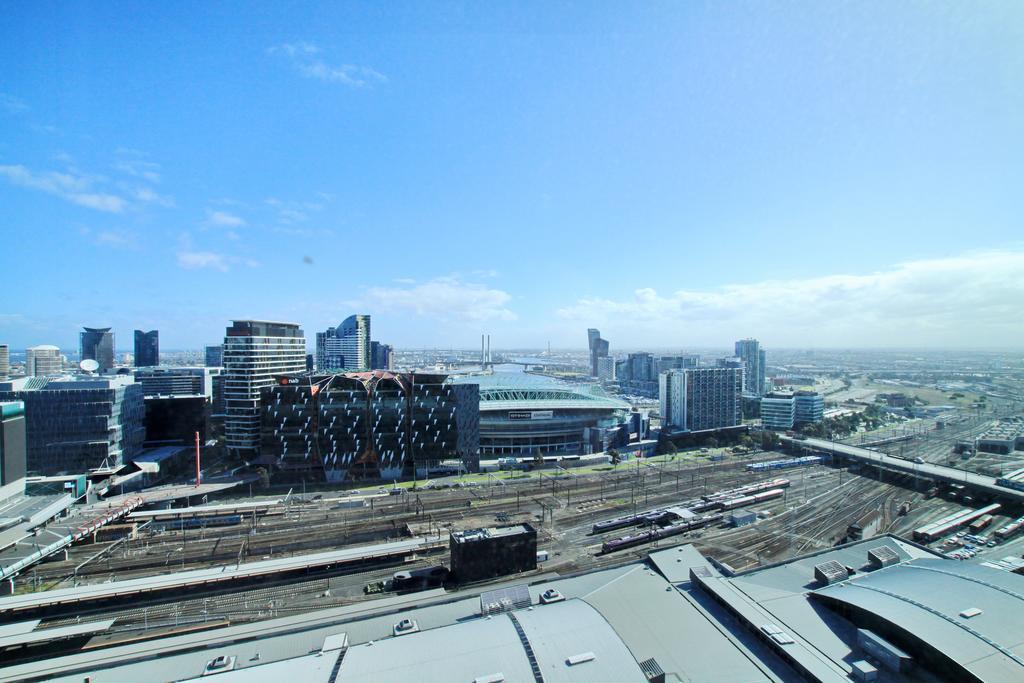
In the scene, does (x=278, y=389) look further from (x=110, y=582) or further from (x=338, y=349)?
Answer: (x=338, y=349)

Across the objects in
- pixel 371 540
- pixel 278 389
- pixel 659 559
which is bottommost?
pixel 371 540

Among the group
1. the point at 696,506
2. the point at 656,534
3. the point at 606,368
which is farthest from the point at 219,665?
the point at 606,368

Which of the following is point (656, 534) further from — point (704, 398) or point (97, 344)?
point (97, 344)

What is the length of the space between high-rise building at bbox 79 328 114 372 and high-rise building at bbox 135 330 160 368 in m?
6.17

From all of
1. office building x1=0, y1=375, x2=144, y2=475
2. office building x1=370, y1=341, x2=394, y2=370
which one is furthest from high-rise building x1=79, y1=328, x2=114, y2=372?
office building x1=0, y1=375, x2=144, y2=475

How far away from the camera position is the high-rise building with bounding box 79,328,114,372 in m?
89.8

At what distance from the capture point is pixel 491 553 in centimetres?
2052

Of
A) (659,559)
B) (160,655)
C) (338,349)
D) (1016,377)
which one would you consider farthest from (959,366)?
(160,655)

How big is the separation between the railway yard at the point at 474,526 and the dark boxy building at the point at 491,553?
2.69ft

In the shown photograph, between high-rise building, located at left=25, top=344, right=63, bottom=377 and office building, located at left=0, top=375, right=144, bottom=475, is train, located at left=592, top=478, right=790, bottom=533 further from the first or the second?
high-rise building, located at left=25, top=344, right=63, bottom=377

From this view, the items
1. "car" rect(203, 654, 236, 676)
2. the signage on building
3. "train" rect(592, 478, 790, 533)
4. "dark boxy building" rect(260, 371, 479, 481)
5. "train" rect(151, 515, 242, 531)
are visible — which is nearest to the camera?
"car" rect(203, 654, 236, 676)

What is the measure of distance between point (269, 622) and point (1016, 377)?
103922mm

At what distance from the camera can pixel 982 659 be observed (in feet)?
38.9

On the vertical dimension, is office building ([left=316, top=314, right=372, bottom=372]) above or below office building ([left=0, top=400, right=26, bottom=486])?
above
